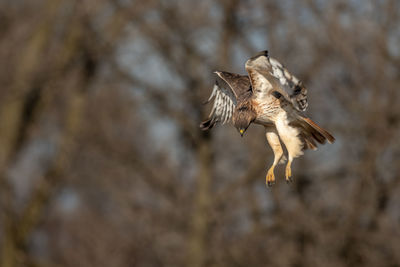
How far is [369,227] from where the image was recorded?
9.98 meters

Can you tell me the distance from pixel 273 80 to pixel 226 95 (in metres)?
1.00

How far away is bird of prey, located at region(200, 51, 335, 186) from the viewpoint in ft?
8.58

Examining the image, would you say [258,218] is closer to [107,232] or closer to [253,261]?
[253,261]

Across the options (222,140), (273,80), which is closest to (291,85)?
(273,80)

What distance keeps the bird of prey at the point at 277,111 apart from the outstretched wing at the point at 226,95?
0.11 meters

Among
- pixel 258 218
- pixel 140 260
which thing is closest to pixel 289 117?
pixel 258 218

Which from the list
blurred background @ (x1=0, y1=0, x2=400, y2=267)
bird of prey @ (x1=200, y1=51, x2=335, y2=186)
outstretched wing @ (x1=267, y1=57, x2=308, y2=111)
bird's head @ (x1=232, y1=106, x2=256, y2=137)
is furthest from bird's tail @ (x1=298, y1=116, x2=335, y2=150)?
blurred background @ (x1=0, y1=0, x2=400, y2=267)

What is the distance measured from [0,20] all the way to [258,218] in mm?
13324

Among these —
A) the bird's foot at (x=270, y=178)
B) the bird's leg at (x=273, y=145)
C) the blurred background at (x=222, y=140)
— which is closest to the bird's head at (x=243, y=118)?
the bird's leg at (x=273, y=145)

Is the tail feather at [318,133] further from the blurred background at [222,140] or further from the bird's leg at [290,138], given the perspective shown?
the blurred background at [222,140]

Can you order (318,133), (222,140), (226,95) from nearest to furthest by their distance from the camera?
1. (318,133)
2. (226,95)
3. (222,140)

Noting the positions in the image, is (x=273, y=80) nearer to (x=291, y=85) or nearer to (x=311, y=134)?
(x=291, y=85)

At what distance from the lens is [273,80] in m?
2.85

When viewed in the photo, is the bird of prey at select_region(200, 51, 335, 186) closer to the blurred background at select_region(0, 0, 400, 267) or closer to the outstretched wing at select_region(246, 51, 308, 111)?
Answer: the outstretched wing at select_region(246, 51, 308, 111)
